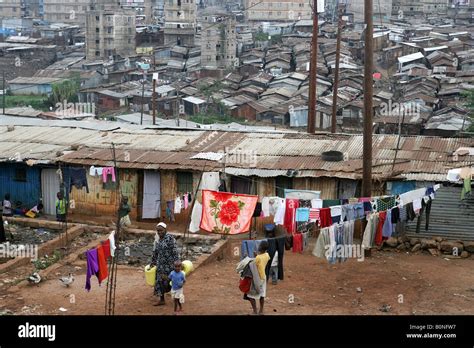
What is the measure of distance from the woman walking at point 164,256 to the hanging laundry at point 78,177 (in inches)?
278

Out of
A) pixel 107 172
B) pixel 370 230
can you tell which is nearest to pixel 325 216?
pixel 370 230

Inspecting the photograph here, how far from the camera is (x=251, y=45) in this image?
7200 cm

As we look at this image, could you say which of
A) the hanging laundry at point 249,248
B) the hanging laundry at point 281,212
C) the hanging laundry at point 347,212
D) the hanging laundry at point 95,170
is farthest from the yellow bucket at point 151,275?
the hanging laundry at point 95,170

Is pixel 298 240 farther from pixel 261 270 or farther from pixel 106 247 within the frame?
pixel 106 247

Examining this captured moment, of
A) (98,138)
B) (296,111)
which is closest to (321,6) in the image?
(98,138)

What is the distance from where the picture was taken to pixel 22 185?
17672 mm

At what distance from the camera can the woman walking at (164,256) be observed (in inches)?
387

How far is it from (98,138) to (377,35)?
51020 mm

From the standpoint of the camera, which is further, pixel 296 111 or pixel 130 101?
pixel 130 101

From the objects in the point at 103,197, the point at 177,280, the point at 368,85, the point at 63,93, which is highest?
the point at 368,85

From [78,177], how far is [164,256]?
7396 mm

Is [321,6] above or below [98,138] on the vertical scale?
above

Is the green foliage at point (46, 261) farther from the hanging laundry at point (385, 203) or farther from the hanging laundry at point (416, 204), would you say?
the hanging laundry at point (416, 204)
